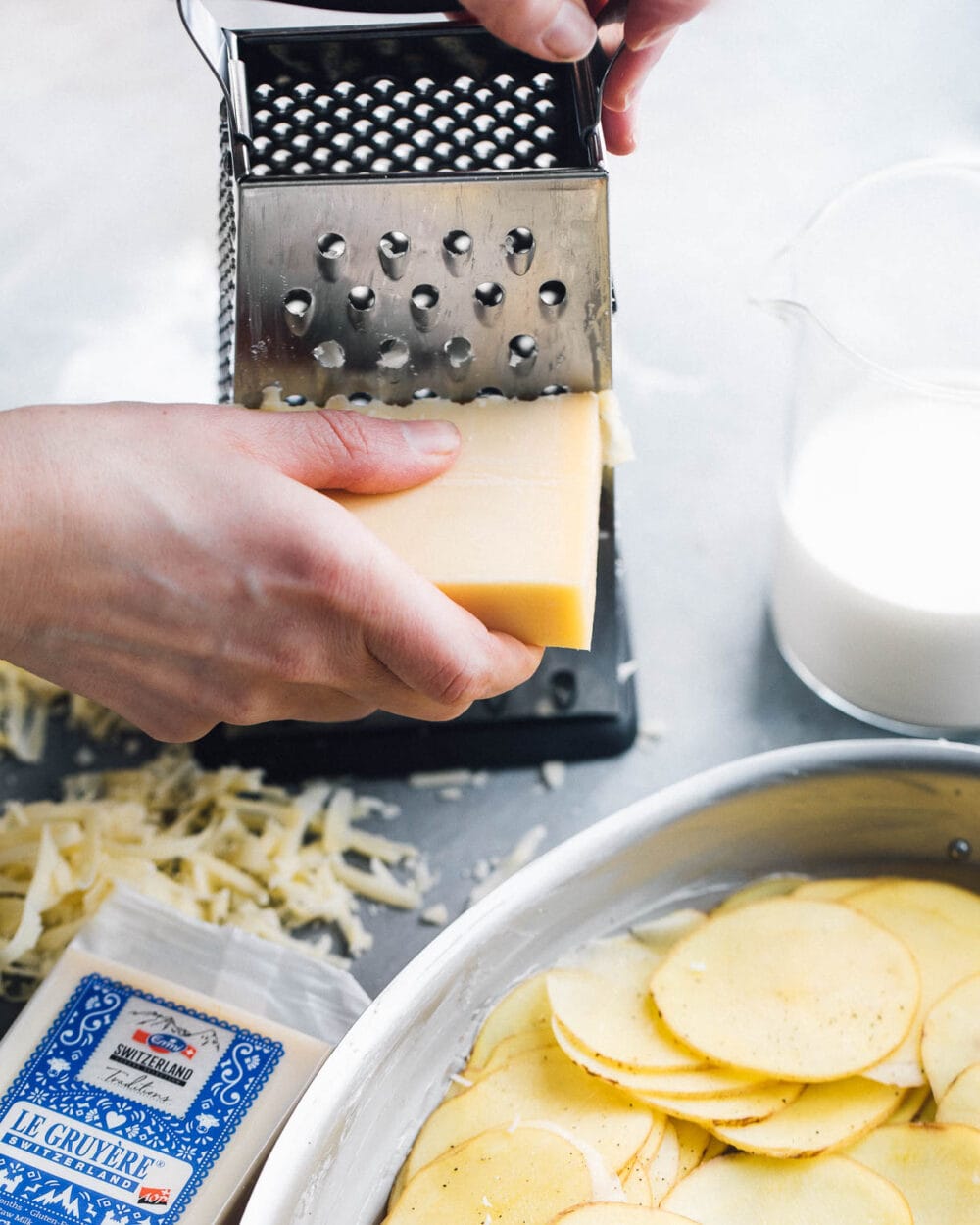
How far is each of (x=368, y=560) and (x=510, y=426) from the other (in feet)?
0.58

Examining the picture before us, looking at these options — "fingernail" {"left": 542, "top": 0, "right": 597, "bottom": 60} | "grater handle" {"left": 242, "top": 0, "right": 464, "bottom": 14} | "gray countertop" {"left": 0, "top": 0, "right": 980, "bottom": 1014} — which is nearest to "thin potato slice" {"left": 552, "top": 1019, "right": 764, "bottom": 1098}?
"gray countertop" {"left": 0, "top": 0, "right": 980, "bottom": 1014}

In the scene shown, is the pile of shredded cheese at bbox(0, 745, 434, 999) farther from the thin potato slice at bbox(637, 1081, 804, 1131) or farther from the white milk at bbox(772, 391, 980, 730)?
the white milk at bbox(772, 391, 980, 730)

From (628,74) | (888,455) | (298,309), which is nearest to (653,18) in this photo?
(628,74)

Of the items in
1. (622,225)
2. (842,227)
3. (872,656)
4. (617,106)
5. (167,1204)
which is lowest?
(167,1204)

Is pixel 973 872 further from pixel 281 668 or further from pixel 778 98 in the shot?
pixel 778 98

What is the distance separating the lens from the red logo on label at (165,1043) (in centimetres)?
86

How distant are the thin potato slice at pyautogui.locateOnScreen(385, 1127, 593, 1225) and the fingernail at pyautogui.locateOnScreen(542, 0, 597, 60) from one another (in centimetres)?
68

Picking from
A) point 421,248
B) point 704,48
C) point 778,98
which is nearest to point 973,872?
point 421,248

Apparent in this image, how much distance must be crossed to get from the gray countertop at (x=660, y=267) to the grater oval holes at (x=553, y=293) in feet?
1.59

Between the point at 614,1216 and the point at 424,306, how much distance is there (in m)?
0.59

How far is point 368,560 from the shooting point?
795 millimetres

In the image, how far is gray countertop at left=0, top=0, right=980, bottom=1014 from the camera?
1183 mm

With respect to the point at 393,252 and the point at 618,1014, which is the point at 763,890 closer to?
the point at 618,1014

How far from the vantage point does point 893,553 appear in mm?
1043
